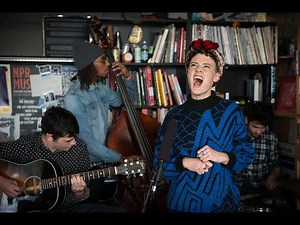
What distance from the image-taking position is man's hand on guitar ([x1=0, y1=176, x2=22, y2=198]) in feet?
5.75

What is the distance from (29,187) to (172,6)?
101cm

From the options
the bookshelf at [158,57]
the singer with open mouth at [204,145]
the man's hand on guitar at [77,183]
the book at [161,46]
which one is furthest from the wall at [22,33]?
the singer with open mouth at [204,145]

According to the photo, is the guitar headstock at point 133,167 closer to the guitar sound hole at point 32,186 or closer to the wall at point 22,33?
the guitar sound hole at point 32,186

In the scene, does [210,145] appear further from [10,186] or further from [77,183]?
[10,186]

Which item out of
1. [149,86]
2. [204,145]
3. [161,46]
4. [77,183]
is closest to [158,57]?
[161,46]

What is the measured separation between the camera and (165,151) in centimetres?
132

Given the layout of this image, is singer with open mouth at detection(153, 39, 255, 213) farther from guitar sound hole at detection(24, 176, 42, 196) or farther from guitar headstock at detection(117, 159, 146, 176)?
guitar sound hole at detection(24, 176, 42, 196)

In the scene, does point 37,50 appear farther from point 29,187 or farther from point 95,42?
point 29,187

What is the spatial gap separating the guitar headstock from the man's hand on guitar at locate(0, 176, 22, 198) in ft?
1.57

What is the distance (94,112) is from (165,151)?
71cm

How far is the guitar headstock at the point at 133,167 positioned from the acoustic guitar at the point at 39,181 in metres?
0.14

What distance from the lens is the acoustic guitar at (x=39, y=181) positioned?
5.72ft

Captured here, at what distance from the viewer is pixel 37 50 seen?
260 centimetres

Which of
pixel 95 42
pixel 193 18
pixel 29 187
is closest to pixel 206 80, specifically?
pixel 95 42
